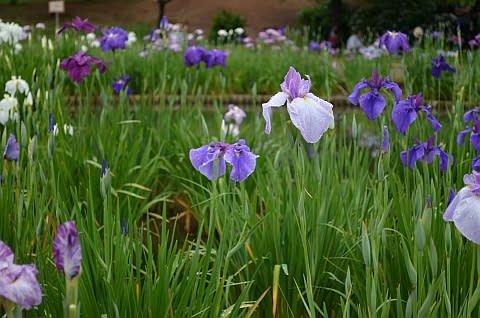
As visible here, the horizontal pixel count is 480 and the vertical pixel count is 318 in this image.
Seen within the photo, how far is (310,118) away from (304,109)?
0.08ft

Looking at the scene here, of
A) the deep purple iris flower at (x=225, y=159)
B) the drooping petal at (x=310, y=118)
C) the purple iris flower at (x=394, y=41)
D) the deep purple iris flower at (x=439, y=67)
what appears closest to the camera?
the drooping petal at (x=310, y=118)

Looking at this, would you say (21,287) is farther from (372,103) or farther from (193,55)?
(193,55)

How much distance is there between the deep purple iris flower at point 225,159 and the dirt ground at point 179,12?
62.7 ft

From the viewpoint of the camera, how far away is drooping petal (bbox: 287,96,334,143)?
59.6 inches

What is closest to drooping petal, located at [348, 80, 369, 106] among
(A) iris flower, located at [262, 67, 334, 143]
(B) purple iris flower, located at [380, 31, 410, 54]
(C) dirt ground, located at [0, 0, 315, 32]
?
(A) iris flower, located at [262, 67, 334, 143]

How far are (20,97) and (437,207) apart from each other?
2.82 metres

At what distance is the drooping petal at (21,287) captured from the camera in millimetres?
975

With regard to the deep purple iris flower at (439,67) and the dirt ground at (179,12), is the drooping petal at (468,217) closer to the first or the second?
the deep purple iris flower at (439,67)

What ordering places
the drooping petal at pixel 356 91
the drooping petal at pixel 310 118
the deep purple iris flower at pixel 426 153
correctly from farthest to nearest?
the drooping petal at pixel 356 91 → the deep purple iris flower at pixel 426 153 → the drooping petal at pixel 310 118

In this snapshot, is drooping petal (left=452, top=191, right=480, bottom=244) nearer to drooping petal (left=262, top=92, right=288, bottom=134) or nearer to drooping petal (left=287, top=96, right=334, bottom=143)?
drooping petal (left=287, top=96, right=334, bottom=143)

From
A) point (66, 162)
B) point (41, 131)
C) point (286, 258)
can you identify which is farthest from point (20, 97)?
point (286, 258)

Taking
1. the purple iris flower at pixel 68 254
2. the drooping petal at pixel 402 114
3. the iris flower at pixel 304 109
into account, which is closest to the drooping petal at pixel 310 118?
the iris flower at pixel 304 109

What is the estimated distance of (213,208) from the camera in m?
1.81

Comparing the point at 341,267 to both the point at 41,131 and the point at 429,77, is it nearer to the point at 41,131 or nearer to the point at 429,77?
the point at 41,131
